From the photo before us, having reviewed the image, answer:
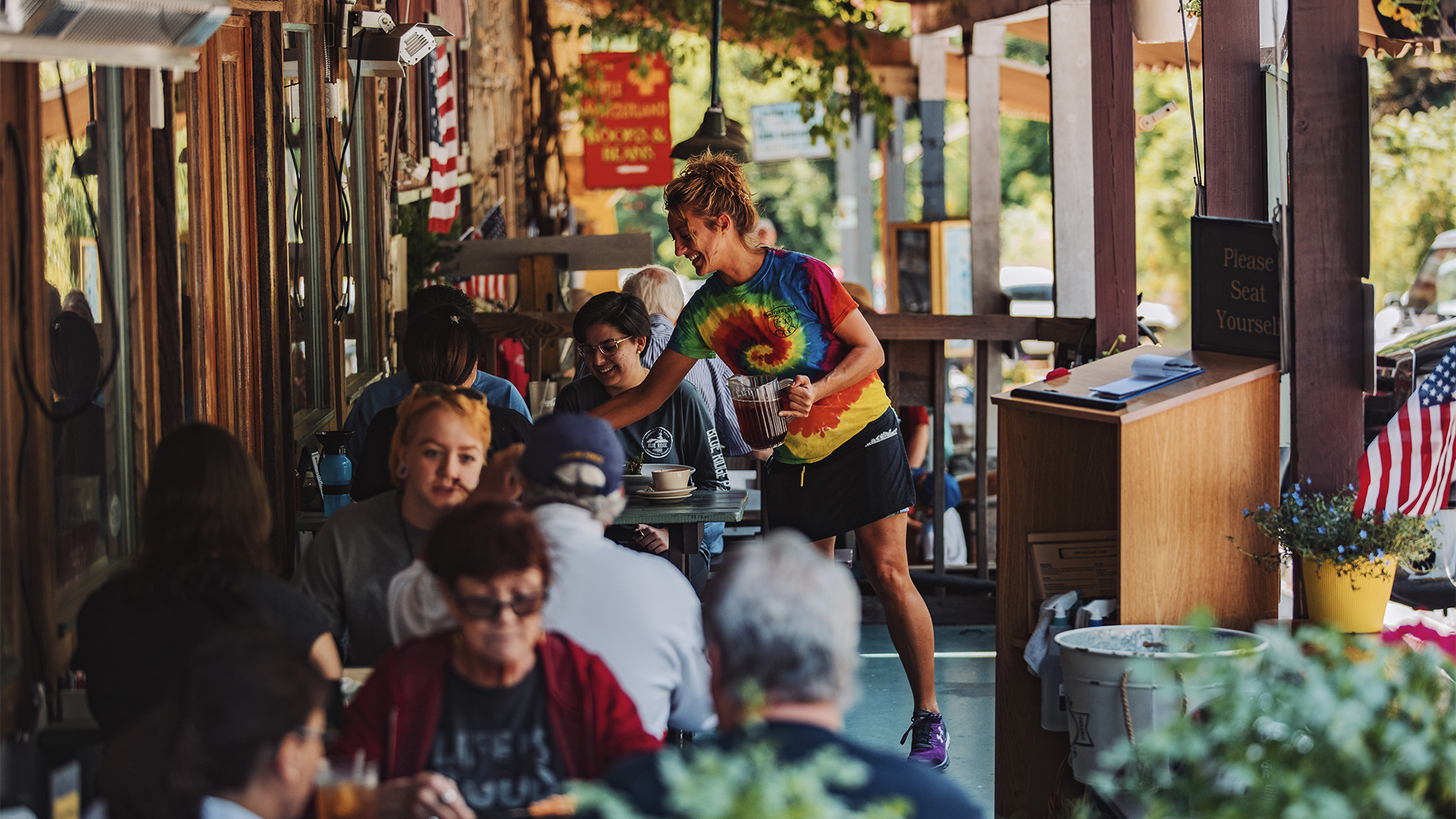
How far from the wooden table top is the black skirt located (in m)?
0.23

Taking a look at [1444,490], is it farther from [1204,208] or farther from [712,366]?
[712,366]

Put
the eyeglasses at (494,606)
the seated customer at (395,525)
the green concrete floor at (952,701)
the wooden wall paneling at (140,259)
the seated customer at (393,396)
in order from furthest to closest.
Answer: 1. the seated customer at (393,396)
2. the green concrete floor at (952,701)
3. the wooden wall paneling at (140,259)
4. the seated customer at (395,525)
5. the eyeglasses at (494,606)

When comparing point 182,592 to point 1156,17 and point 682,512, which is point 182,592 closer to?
point 682,512

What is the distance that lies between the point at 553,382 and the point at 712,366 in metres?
1.87

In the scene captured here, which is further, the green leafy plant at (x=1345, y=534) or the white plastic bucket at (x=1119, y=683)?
the green leafy plant at (x=1345, y=534)

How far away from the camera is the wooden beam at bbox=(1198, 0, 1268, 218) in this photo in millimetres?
4070

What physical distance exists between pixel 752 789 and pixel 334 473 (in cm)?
288

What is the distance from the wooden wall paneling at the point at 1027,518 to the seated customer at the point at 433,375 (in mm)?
1308

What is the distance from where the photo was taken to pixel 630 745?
2178 millimetres

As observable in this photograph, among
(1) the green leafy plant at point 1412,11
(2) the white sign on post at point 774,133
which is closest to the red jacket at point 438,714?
(1) the green leafy plant at point 1412,11

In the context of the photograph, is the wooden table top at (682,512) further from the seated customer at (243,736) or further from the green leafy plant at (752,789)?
the green leafy plant at (752,789)

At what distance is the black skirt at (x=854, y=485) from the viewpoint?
13.5 feet

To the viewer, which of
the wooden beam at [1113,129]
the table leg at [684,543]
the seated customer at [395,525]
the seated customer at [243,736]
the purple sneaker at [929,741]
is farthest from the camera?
the wooden beam at [1113,129]

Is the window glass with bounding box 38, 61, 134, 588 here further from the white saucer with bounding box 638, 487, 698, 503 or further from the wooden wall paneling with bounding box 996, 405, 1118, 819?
the wooden wall paneling with bounding box 996, 405, 1118, 819
